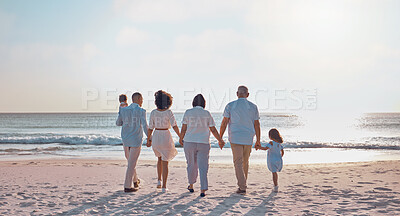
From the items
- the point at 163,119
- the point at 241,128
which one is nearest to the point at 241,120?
the point at 241,128

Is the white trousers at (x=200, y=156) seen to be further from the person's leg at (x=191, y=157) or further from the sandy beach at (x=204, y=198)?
the sandy beach at (x=204, y=198)

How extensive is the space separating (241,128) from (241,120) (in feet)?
0.45

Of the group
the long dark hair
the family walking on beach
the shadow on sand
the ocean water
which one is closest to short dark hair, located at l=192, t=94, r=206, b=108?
the family walking on beach

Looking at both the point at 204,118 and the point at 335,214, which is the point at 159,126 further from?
the point at 335,214

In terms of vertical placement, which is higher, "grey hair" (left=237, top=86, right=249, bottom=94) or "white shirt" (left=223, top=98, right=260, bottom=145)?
"grey hair" (left=237, top=86, right=249, bottom=94)

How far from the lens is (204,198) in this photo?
4973 millimetres

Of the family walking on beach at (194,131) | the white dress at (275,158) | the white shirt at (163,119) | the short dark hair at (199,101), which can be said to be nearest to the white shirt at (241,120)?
the family walking on beach at (194,131)

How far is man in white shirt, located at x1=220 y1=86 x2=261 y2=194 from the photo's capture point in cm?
524

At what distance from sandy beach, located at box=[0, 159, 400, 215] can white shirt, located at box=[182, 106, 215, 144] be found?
0.96 meters

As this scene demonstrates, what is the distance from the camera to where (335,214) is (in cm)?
403

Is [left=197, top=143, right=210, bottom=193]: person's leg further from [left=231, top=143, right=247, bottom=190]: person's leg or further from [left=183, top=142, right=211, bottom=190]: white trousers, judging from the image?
[left=231, top=143, right=247, bottom=190]: person's leg

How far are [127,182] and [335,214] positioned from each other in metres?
3.36

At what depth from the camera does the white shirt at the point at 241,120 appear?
17.2 feet

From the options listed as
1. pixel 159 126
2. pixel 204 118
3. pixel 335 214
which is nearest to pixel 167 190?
pixel 159 126
